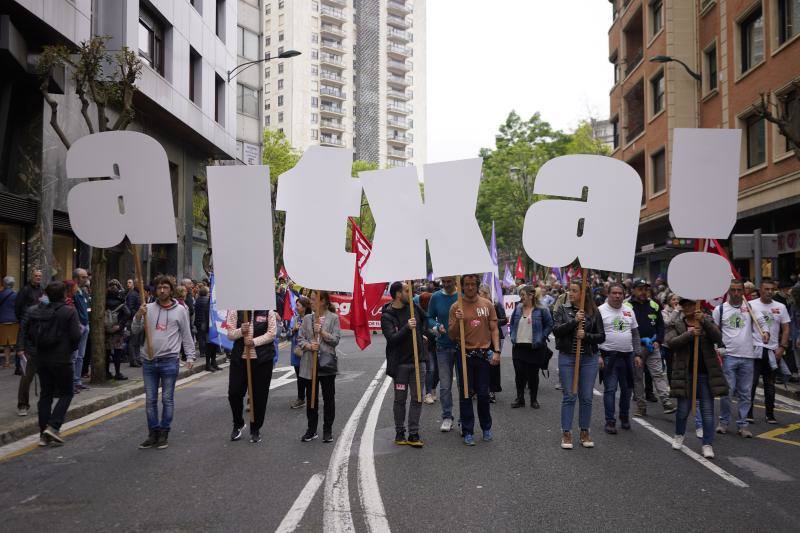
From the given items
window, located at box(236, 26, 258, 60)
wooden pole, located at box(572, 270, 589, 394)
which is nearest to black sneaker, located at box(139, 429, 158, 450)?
wooden pole, located at box(572, 270, 589, 394)

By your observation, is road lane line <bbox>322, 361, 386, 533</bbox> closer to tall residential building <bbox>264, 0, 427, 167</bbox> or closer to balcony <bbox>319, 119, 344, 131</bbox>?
tall residential building <bbox>264, 0, 427, 167</bbox>

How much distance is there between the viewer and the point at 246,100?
129 feet

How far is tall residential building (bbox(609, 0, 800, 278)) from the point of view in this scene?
1989 centimetres

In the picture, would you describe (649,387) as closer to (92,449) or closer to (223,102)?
(92,449)

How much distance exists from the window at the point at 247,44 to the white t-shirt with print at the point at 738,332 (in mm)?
35580

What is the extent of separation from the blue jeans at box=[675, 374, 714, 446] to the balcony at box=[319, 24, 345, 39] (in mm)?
86723

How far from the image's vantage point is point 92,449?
7586 mm

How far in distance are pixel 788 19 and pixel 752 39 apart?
2457 millimetres

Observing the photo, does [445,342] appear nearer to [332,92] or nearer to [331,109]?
[331,109]

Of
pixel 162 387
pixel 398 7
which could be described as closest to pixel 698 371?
pixel 162 387

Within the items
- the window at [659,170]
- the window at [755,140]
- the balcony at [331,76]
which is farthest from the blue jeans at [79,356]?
the balcony at [331,76]

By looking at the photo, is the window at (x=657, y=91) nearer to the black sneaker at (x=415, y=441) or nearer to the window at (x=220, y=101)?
the window at (x=220, y=101)

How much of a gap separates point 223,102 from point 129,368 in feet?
57.6

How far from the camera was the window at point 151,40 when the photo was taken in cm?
2191
